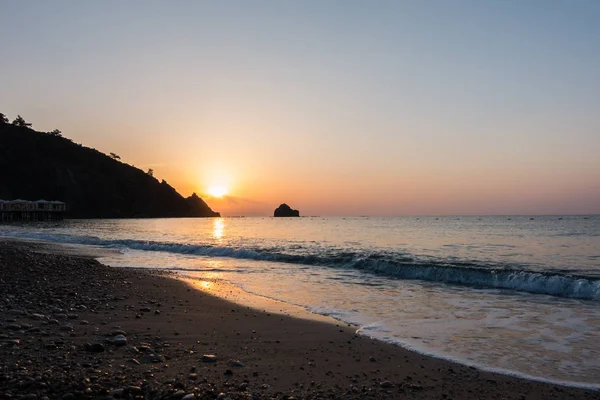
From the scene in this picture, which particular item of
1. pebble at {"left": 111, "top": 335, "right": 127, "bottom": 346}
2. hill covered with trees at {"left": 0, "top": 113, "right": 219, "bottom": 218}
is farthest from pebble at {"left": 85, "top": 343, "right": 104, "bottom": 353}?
hill covered with trees at {"left": 0, "top": 113, "right": 219, "bottom": 218}

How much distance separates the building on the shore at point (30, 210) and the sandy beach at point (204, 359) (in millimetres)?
120063

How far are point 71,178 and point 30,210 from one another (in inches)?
1350

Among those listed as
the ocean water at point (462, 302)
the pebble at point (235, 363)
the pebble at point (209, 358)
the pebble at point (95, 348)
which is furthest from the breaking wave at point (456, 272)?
the pebble at point (95, 348)

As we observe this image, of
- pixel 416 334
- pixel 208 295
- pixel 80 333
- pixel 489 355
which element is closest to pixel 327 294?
pixel 208 295

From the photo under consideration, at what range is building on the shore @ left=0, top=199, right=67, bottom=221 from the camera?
113750 millimetres

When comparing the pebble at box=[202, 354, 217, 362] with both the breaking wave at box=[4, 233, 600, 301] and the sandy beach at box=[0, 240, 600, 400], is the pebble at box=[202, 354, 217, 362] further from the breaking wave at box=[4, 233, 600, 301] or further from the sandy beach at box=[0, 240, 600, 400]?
the breaking wave at box=[4, 233, 600, 301]

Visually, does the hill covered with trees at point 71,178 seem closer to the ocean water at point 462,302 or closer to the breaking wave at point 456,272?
the breaking wave at point 456,272

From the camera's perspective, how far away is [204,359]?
7.10 m

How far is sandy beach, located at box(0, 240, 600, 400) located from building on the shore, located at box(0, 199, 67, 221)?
394 ft

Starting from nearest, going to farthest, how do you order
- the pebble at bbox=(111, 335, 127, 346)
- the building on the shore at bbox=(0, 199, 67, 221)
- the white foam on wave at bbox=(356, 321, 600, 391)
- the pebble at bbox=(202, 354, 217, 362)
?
the white foam on wave at bbox=(356, 321, 600, 391)
the pebble at bbox=(202, 354, 217, 362)
the pebble at bbox=(111, 335, 127, 346)
the building on the shore at bbox=(0, 199, 67, 221)

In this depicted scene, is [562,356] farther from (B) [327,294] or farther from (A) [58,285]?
(A) [58,285]

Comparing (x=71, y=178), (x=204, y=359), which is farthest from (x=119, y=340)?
(x=71, y=178)

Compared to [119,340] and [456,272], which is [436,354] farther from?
[456,272]

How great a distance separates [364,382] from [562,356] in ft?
13.2
